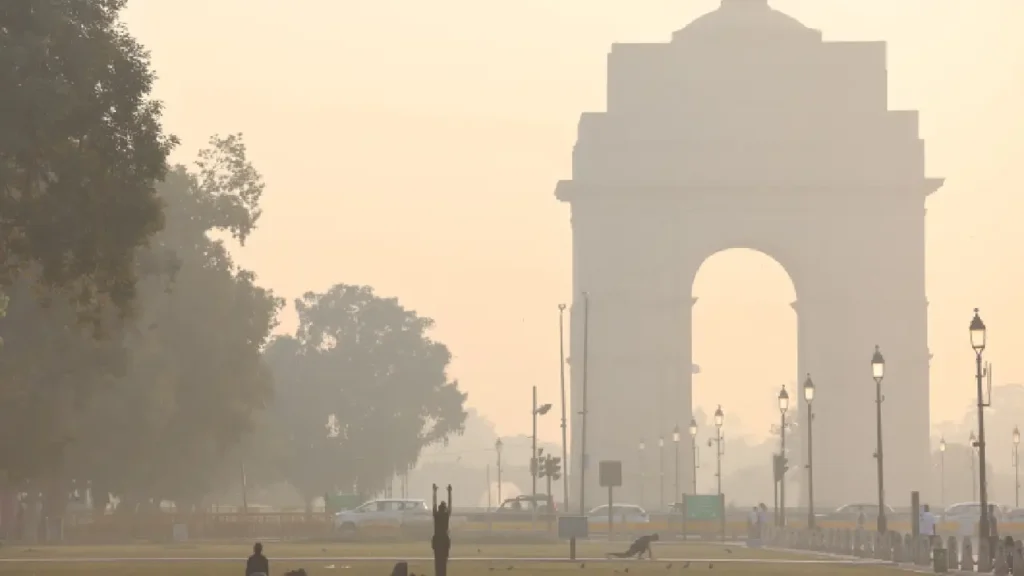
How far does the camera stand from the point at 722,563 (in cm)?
4531

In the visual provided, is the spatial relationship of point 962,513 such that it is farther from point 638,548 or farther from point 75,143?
point 75,143

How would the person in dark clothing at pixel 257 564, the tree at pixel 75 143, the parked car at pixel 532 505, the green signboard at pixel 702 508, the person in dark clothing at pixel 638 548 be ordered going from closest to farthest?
the person in dark clothing at pixel 257 564 → the tree at pixel 75 143 → the person in dark clothing at pixel 638 548 → the green signboard at pixel 702 508 → the parked car at pixel 532 505

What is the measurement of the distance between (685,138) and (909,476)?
1532cm

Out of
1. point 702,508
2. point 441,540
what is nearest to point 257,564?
point 441,540

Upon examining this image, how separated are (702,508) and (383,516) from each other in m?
9.68

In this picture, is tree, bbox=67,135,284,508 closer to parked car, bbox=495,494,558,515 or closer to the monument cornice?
parked car, bbox=495,494,558,515

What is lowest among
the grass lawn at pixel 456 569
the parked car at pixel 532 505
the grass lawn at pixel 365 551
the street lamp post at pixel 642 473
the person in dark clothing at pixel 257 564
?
the grass lawn at pixel 456 569

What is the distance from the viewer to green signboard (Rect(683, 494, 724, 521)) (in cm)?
7194

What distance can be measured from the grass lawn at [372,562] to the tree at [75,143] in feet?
19.4

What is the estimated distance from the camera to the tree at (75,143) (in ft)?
110

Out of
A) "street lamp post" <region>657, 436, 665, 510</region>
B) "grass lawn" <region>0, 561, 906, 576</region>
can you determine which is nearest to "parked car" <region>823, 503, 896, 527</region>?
"street lamp post" <region>657, 436, 665, 510</region>

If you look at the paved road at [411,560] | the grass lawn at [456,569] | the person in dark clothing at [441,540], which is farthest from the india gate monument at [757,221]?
the person in dark clothing at [441,540]

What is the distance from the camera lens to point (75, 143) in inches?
1409

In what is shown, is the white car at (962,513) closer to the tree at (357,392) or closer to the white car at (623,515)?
the white car at (623,515)
